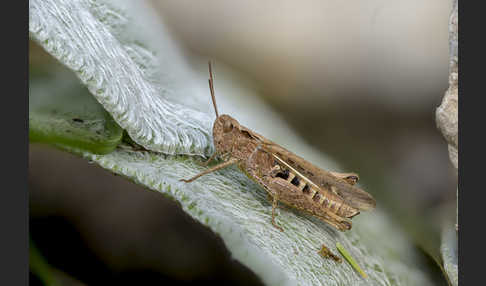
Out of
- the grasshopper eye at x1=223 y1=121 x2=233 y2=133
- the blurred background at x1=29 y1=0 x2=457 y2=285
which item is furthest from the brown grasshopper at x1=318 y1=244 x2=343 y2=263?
the blurred background at x1=29 y1=0 x2=457 y2=285

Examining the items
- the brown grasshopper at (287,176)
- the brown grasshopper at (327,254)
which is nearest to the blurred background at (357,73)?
the brown grasshopper at (287,176)

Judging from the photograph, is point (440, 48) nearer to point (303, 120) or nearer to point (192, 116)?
point (303, 120)

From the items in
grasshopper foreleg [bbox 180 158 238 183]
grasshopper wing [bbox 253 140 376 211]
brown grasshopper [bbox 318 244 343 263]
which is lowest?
brown grasshopper [bbox 318 244 343 263]

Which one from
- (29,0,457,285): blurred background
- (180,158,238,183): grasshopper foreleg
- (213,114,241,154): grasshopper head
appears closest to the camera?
(180,158,238,183): grasshopper foreleg

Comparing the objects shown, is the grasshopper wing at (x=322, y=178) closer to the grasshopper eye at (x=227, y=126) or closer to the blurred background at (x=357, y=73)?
the grasshopper eye at (x=227, y=126)

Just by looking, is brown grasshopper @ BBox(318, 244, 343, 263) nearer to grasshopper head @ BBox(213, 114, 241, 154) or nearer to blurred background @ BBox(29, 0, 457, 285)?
grasshopper head @ BBox(213, 114, 241, 154)

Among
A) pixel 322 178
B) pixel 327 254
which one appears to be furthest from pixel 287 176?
pixel 327 254

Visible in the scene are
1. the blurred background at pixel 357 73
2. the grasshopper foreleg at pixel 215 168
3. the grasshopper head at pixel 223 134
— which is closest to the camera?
the grasshopper foreleg at pixel 215 168

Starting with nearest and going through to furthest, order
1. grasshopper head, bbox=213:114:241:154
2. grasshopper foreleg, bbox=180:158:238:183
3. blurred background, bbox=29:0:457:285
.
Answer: grasshopper foreleg, bbox=180:158:238:183 < grasshopper head, bbox=213:114:241:154 < blurred background, bbox=29:0:457:285
